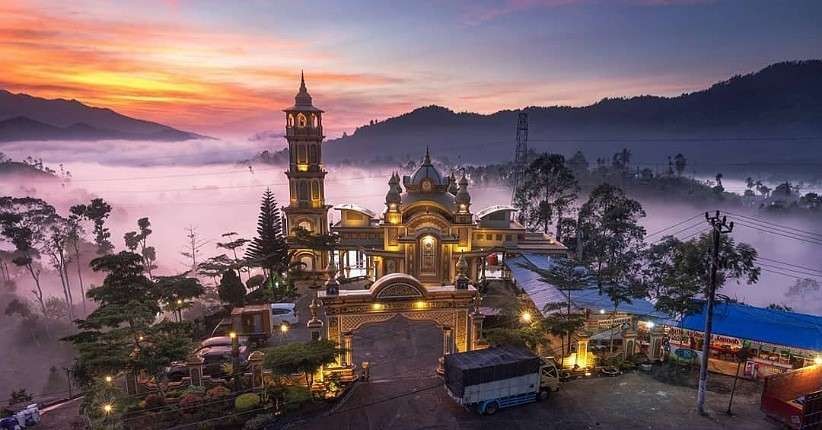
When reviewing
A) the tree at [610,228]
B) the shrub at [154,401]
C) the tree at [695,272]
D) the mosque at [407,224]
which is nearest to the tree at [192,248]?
the mosque at [407,224]

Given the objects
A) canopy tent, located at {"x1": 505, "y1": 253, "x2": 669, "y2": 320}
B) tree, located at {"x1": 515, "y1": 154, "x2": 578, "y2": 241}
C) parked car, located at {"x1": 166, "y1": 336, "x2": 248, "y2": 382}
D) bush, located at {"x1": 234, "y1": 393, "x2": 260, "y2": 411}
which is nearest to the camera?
bush, located at {"x1": 234, "y1": 393, "x2": 260, "y2": 411}

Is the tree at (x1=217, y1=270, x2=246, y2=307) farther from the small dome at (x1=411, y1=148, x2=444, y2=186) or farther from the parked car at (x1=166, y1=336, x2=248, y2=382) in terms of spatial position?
the small dome at (x1=411, y1=148, x2=444, y2=186)

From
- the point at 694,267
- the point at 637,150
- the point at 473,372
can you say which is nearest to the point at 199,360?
the point at 473,372

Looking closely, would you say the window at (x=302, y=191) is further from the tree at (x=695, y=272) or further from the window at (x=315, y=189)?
the tree at (x=695, y=272)

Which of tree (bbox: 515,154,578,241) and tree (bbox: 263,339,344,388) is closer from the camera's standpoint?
tree (bbox: 263,339,344,388)

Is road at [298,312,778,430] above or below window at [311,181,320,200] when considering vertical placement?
below

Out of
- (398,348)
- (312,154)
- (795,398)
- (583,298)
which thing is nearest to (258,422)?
(398,348)

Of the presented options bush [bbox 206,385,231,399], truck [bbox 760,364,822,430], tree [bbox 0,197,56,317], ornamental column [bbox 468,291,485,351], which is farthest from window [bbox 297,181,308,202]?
truck [bbox 760,364,822,430]
